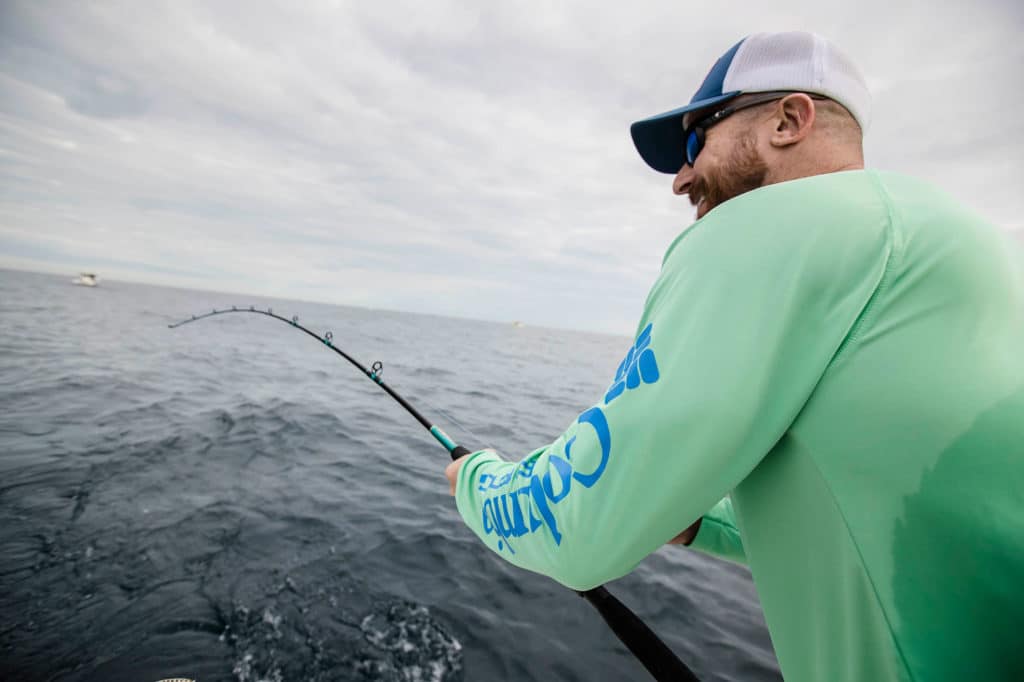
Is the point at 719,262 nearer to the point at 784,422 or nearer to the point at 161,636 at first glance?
the point at 784,422

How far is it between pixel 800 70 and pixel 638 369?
1.07m

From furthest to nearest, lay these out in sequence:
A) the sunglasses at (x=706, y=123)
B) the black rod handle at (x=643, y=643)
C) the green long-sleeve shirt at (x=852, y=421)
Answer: the black rod handle at (x=643, y=643)
the sunglasses at (x=706, y=123)
the green long-sleeve shirt at (x=852, y=421)

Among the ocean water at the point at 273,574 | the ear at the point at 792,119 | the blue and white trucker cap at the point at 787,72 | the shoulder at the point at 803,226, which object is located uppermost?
Result: the blue and white trucker cap at the point at 787,72

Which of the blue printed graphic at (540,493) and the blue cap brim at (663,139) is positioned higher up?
the blue cap brim at (663,139)

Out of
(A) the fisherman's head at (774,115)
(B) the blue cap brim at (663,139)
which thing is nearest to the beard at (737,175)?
(A) the fisherman's head at (774,115)

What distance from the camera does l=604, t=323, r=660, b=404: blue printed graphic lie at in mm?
840

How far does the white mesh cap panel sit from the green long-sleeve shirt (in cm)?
49

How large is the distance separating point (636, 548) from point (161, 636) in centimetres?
394

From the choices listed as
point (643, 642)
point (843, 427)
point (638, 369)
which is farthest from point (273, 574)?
point (843, 427)

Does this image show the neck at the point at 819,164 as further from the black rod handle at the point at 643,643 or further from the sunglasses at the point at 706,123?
the black rod handle at the point at 643,643

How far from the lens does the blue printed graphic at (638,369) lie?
0.84 meters

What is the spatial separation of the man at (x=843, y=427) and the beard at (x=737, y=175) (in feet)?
1.23

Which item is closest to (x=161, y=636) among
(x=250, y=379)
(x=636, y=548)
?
(x=636, y=548)

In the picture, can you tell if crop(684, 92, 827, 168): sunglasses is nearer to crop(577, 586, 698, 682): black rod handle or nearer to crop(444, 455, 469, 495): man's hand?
crop(444, 455, 469, 495): man's hand
